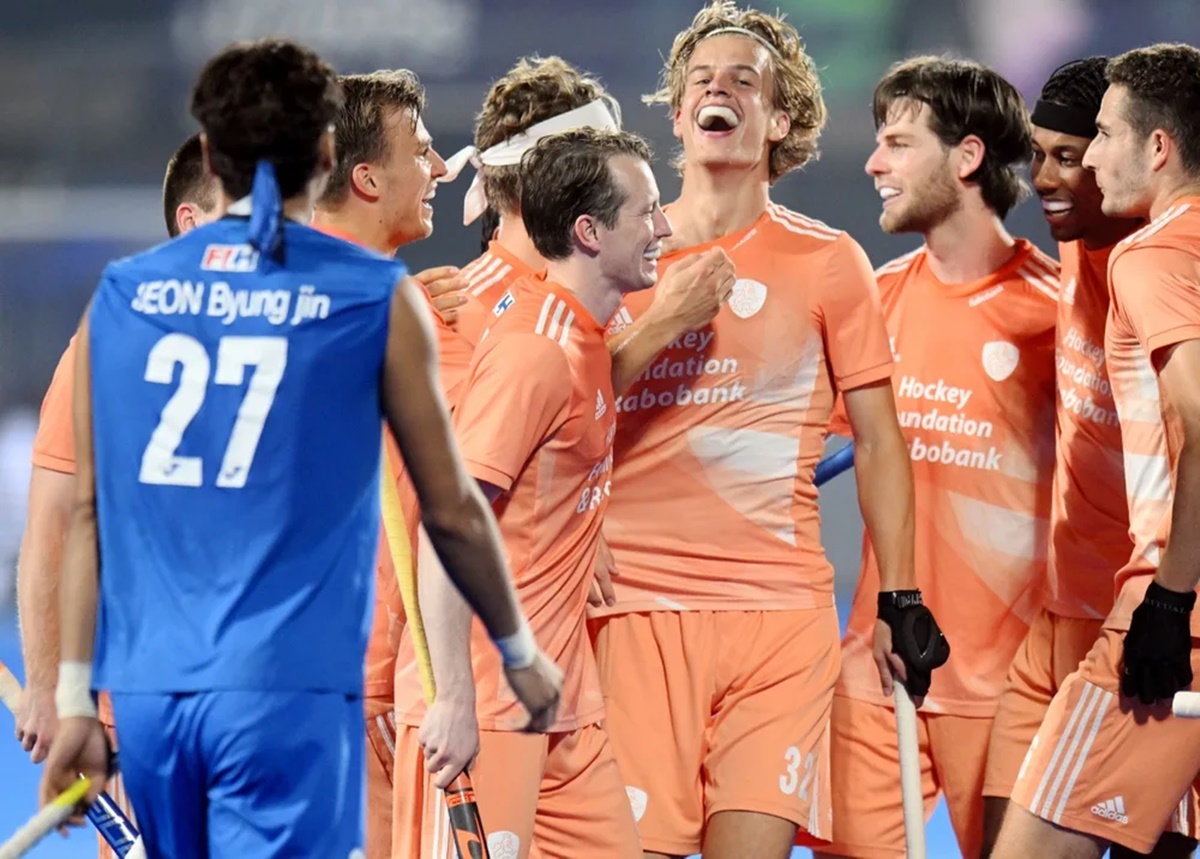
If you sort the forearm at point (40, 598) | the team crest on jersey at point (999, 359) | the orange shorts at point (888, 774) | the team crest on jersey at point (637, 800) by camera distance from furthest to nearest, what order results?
the team crest on jersey at point (999, 359), the orange shorts at point (888, 774), the team crest on jersey at point (637, 800), the forearm at point (40, 598)

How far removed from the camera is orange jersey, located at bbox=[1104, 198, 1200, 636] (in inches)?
178

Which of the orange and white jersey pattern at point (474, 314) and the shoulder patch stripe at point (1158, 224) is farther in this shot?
the orange and white jersey pattern at point (474, 314)

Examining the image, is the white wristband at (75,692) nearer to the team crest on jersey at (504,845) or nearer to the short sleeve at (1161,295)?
the team crest on jersey at (504,845)

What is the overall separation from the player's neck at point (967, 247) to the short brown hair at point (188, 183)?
6.76 ft

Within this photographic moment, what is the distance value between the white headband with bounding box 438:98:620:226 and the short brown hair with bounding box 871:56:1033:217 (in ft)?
2.75

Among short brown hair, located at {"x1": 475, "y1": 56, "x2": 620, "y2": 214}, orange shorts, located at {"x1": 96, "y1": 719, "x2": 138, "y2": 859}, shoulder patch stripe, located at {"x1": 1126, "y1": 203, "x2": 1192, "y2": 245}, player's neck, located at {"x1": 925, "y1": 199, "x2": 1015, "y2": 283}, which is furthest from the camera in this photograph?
short brown hair, located at {"x1": 475, "y1": 56, "x2": 620, "y2": 214}

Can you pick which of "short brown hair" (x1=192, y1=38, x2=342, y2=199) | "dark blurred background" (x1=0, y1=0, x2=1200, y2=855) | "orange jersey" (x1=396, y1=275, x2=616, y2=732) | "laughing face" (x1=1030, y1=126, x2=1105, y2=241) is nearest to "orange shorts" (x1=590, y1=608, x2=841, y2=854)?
"orange jersey" (x1=396, y1=275, x2=616, y2=732)

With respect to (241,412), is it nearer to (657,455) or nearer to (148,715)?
(148,715)

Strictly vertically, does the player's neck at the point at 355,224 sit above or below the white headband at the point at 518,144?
below

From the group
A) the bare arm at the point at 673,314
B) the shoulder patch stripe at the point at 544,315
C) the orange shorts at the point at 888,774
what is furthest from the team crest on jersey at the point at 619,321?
the orange shorts at the point at 888,774

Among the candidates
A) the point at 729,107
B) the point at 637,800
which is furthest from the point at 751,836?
the point at 729,107

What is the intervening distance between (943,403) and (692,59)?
3.84 feet

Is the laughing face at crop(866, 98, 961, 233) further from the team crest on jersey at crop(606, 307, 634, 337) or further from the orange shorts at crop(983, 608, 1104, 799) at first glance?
the orange shorts at crop(983, 608, 1104, 799)

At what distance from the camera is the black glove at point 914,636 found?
4.90 meters
